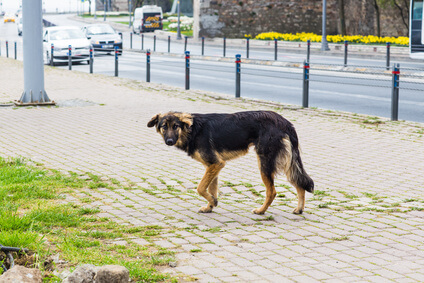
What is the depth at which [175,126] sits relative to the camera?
6371 mm

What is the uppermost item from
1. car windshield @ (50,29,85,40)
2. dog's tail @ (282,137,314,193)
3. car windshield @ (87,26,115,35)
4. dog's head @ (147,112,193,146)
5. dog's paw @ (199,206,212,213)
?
car windshield @ (87,26,115,35)

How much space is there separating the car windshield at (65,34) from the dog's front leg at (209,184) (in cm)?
2645

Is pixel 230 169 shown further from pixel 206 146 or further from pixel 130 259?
pixel 130 259

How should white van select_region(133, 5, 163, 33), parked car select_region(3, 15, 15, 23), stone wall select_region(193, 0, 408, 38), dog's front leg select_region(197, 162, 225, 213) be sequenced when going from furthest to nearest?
1. parked car select_region(3, 15, 15, 23)
2. white van select_region(133, 5, 163, 33)
3. stone wall select_region(193, 0, 408, 38)
4. dog's front leg select_region(197, 162, 225, 213)

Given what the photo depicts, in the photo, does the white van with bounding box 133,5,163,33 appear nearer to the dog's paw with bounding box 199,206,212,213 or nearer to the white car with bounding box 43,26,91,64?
the white car with bounding box 43,26,91,64

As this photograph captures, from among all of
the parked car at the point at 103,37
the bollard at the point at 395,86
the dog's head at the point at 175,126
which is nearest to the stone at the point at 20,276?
the dog's head at the point at 175,126

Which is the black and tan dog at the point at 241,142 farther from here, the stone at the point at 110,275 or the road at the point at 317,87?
the road at the point at 317,87

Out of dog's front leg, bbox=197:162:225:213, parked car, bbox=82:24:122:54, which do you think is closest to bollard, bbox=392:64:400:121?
dog's front leg, bbox=197:162:225:213

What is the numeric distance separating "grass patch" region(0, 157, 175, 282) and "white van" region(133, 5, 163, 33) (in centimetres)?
6434

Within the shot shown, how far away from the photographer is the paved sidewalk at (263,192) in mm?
5047

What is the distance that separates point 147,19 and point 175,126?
6602 cm

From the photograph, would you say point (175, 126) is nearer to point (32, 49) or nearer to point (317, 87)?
point (32, 49)

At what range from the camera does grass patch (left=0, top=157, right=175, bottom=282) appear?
492 cm

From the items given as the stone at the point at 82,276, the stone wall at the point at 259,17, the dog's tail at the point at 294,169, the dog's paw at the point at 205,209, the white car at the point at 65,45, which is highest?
the stone wall at the point at 259,17
